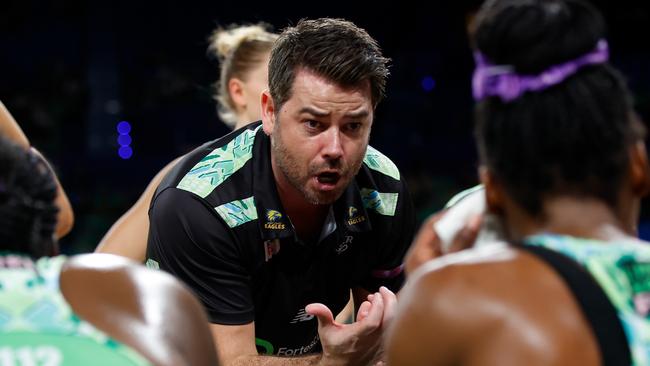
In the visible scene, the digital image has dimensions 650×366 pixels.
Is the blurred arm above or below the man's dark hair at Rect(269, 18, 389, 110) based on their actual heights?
below

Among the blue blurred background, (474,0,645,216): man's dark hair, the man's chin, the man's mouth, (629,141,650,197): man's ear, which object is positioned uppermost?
(474,0,645,216): man's dark hair

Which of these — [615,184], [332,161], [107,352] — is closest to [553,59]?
[615,184]

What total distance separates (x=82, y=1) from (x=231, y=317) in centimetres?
502

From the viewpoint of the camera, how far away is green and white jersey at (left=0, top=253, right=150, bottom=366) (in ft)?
3.92

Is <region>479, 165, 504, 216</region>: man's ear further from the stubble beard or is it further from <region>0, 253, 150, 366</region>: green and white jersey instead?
the stubble beard

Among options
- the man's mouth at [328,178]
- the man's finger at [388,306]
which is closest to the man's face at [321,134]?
the man's mouth at [328,178]

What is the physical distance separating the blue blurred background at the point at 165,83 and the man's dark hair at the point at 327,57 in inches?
132

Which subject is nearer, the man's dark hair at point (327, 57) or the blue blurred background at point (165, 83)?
the man's dark hair at point (327, 57)

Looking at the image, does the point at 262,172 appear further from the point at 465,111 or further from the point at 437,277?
the point at 465,111

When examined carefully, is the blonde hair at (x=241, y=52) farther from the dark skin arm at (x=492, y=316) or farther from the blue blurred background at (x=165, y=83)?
the blue blurred background at (x=165, y=83)

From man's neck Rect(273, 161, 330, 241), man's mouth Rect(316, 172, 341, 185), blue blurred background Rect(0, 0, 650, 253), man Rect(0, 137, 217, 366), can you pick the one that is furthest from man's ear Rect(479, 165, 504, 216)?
blue blurred background Rect(0, 0, 650, 253)

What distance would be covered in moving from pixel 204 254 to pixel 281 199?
10.2 inches

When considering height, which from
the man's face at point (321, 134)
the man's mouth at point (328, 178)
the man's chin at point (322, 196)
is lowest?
the man's chin at point (322, 196)

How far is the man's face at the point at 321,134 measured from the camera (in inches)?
96.6
